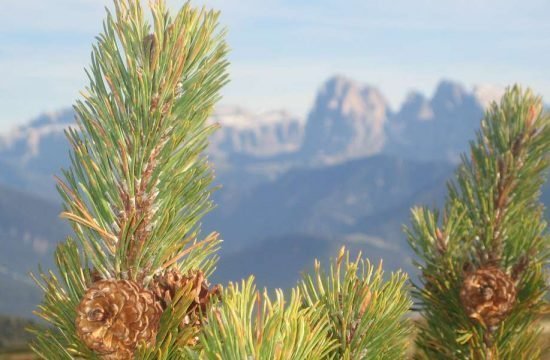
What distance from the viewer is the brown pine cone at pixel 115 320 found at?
2.07 metres

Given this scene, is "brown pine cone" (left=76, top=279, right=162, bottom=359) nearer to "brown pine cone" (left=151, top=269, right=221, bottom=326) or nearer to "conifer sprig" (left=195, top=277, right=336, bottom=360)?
"brown pine cone" (left=151, top=269, right=221, bottom=326)

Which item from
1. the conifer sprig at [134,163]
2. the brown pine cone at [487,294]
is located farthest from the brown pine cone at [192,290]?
Result: the brown pine cone at [487,294]

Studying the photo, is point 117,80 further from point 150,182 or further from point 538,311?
point 538,311

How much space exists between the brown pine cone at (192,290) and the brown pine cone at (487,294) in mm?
1451

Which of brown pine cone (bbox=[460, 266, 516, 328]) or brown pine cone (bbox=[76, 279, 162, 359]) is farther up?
brown pine cone (bbox=[76, 279, 162, 359])

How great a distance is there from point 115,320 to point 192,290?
257 millimetres

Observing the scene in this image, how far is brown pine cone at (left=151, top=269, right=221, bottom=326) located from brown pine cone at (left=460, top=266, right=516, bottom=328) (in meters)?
1.45

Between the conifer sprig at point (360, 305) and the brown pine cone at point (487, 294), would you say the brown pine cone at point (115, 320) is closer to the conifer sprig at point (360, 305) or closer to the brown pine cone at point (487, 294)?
the conifer sprig at point (360, 305)

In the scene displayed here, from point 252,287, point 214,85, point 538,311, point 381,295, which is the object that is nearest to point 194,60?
point 214,85

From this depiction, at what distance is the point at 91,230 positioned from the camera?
222 centimetres

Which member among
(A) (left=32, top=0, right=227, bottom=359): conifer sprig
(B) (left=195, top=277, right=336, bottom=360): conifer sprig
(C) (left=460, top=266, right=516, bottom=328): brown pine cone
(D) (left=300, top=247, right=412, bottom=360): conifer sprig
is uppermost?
(A) (left=32, top=0, right=227, bottom=359): conifer sprig

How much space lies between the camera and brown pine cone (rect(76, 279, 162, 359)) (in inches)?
81.6

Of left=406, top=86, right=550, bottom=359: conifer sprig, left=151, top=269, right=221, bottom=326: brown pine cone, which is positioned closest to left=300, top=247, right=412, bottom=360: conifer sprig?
left=151, top=269, right=221, bottom=326: brown pine cone

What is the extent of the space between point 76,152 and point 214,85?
517 mm
